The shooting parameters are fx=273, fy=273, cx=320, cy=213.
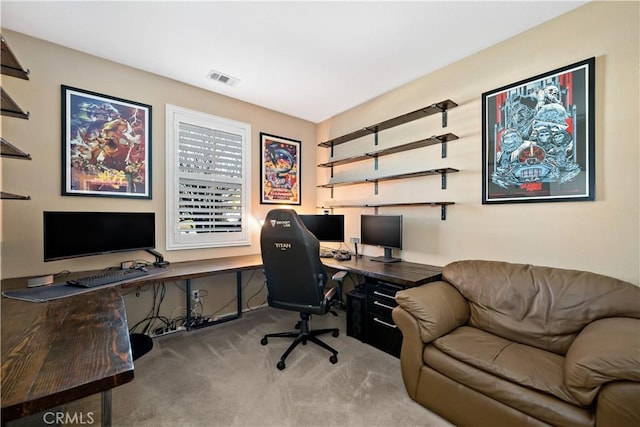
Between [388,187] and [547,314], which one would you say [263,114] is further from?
[547,314]

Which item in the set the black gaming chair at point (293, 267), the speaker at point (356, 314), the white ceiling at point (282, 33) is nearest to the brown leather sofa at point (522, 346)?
the black gaming chair at point (293, 267)

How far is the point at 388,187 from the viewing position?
3201 mm

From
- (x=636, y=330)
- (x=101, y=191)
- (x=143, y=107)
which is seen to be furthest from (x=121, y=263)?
(x=636, y=330)

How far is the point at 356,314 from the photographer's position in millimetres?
2715

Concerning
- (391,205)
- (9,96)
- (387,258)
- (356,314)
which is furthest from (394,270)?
(9,96)

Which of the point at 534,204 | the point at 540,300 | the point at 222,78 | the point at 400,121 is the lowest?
the point at 540,300

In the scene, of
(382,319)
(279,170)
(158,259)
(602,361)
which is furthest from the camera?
(279,170)

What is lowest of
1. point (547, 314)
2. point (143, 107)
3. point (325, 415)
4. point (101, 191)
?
point (325, 415)

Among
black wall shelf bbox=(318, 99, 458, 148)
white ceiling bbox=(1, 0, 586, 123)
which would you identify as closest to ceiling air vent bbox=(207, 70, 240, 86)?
white ceiling bbox=(1, 0, 586, 123)

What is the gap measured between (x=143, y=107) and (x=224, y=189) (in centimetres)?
113

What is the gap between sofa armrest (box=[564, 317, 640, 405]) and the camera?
1135mm

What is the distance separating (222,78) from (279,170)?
1.31 meters

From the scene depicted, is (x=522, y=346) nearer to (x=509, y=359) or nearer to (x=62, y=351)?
(x=509, y=359)

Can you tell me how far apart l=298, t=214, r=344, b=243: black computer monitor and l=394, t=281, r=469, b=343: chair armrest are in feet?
4.87
